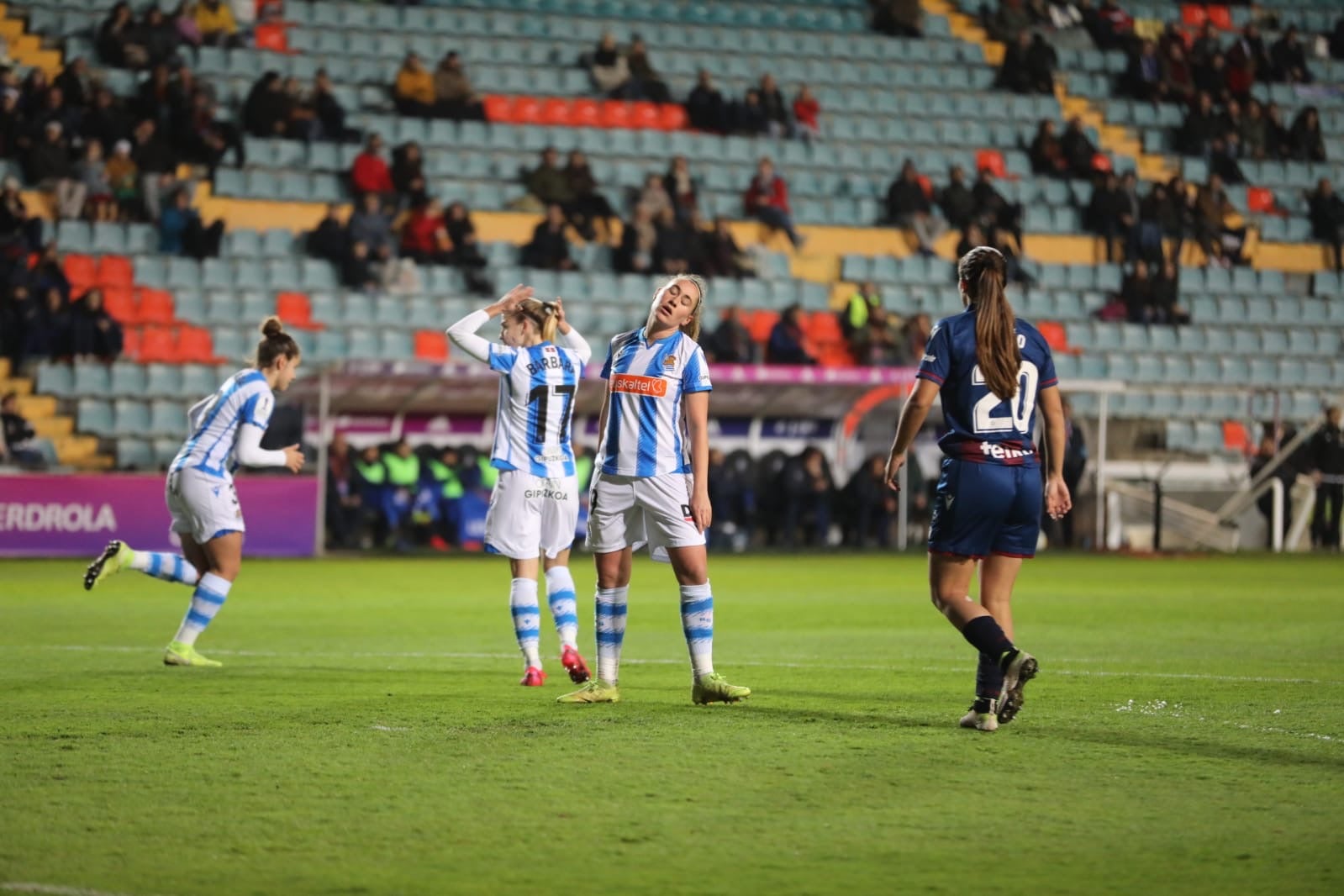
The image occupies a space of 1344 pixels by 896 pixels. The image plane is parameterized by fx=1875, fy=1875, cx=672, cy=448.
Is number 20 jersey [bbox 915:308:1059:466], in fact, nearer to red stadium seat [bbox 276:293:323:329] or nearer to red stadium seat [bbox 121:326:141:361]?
red stadium seat [bbox 121:326:141:361]

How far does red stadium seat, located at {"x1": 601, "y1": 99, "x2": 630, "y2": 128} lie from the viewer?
1185 inches

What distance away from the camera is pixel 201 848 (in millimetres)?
5297

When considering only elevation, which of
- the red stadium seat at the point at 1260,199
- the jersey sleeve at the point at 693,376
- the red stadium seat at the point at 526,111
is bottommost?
the jersey sleeve at the point at 693,376

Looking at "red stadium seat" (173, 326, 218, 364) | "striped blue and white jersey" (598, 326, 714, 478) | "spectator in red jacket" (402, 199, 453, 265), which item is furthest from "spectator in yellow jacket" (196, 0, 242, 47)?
"striped blue and white jersey" (598, 326, 714, 478)

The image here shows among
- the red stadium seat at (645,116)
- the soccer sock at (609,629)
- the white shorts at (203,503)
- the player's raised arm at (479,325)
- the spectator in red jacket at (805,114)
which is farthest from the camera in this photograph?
the spectator in red jacket at (805,114)

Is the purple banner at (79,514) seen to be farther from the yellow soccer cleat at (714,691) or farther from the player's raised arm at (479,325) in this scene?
the yellow soccer cleat at (714,691)

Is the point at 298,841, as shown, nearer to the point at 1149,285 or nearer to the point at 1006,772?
the point at 1006,772

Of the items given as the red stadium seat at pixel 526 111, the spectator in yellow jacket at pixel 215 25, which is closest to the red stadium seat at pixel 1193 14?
the red stadium seat at pixel 526 111

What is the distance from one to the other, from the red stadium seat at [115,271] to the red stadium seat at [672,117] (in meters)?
9.38

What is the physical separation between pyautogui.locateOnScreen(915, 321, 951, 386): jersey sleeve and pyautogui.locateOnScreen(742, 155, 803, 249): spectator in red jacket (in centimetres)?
2185

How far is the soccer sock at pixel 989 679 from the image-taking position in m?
7.65

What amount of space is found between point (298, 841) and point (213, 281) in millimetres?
20806

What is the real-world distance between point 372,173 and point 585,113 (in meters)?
4.75

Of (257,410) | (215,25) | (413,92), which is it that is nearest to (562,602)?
(257,410)
